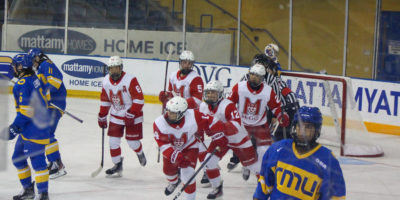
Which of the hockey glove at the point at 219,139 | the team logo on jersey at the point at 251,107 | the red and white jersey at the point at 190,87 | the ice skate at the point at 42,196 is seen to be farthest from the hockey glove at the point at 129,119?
the hockey glove at the point at 219,139

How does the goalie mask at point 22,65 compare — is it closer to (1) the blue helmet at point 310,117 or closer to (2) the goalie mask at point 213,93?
(2) the goalie mask at point 213,93

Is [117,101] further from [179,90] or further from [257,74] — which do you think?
[257,74]

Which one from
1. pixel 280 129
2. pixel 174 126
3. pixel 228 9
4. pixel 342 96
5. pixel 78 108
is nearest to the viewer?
pixel 174 126

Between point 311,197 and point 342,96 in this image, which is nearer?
point 311,197

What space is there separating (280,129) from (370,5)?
226 inches

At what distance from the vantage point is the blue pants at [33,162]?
5455 millimetres

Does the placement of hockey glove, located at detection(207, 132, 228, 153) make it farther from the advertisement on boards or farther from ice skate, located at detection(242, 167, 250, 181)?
the advertisement on boards

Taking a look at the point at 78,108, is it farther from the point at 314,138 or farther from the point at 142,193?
the point at 314,138

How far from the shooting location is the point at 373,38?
462 inches

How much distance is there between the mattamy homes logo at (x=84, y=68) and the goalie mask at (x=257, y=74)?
6488mm

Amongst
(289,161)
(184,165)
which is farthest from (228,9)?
(289,161)

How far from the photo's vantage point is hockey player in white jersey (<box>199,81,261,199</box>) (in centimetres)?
590

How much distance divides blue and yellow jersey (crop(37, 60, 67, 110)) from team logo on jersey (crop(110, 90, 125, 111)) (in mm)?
559

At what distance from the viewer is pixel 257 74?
6.19m
